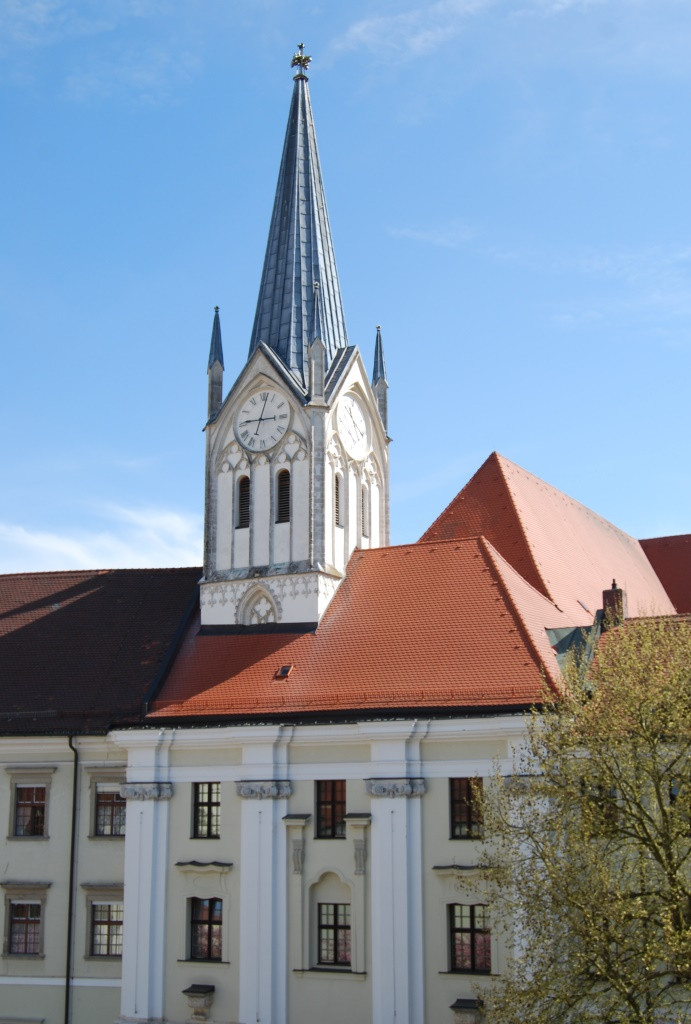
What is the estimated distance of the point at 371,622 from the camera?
32438mm

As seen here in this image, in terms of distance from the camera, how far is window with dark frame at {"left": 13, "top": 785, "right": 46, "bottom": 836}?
3281 centimetres

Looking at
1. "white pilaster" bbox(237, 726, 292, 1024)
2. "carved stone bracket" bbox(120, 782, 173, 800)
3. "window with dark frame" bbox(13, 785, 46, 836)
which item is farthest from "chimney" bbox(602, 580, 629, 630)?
"window with dark frame" bbox(13, 785, 46, 836)

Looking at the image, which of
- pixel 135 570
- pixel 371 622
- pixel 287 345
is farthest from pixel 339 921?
pixel 287 345

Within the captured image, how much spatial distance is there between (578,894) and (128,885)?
13653mm

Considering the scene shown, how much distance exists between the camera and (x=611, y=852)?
71.8ft

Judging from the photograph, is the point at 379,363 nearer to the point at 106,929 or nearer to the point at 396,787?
the point at 396,787

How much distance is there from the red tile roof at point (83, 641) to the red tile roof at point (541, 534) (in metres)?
8.44

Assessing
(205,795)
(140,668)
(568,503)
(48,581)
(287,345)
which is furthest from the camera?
(568,503)

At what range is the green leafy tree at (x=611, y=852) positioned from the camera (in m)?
20.8

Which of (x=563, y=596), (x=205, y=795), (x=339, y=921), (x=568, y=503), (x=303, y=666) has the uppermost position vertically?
(x=568, y=503)

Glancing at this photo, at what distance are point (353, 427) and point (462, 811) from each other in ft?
40.4

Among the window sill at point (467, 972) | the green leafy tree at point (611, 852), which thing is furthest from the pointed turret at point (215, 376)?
the window sill at point (467, 972)

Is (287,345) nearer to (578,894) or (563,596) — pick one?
(563,596)

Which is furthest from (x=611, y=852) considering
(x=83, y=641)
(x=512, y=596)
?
(x=83, y=641)
